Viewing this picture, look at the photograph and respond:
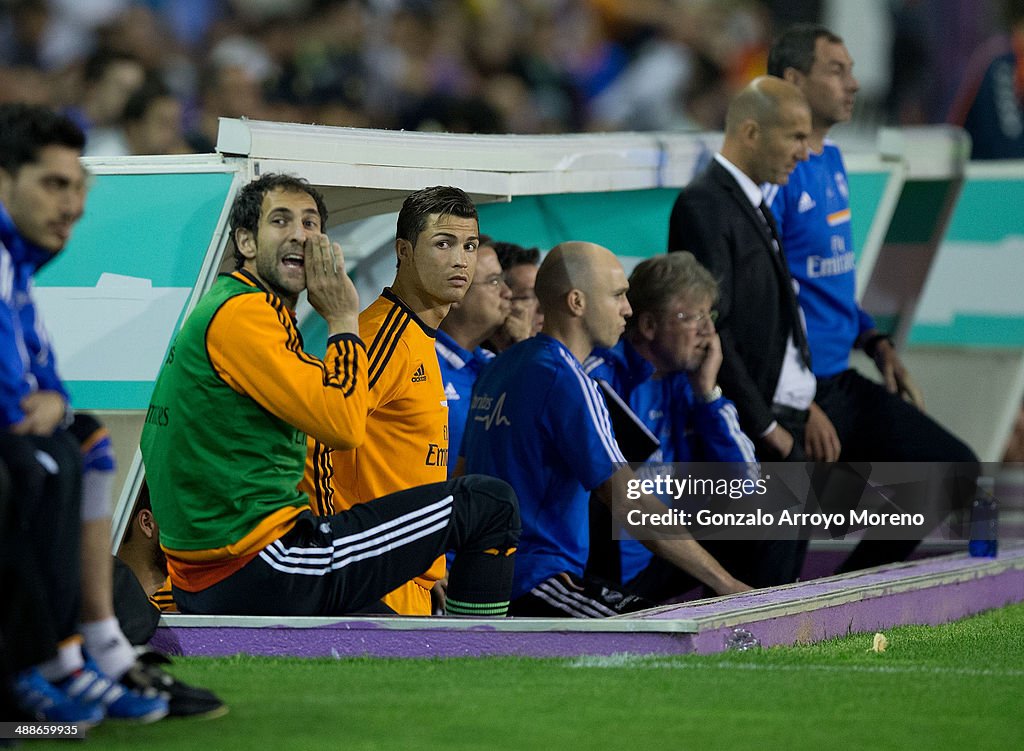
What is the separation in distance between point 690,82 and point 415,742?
12.8m

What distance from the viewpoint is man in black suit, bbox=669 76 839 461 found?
23.1 feet

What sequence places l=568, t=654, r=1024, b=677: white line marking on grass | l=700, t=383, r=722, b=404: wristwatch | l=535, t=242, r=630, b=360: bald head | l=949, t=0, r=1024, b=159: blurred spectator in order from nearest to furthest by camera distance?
l=568, t=654, r=1024, b=677: white line marking on grass → l=535, t=242, r=630, b=360: bald head → l=700, t=383, r=722, b=404: wristwatch → l=949, t=0, r=1024, b=159: blurred spectator

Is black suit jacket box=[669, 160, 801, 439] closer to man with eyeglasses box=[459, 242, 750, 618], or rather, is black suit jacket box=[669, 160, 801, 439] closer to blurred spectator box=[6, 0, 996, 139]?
man with eyeglasses box=[459, 242, 750, 618]

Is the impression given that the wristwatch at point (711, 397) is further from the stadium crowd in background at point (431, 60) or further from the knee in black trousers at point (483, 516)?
the stadium crowd in background at point (431, 60)

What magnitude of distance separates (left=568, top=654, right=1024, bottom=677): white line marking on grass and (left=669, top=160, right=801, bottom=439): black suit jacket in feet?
6.33

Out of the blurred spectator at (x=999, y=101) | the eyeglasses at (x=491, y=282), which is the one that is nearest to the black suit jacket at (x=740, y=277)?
the eyeglasses at (x=491, y=282)

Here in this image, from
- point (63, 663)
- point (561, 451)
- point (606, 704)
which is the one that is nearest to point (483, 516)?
point (561, 451)

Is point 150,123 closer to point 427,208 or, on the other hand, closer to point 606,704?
point 427,208

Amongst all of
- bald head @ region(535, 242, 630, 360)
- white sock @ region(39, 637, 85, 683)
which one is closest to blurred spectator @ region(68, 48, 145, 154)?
bald head @ region(535, 242, 630, 360)

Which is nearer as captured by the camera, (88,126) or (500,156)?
(500,156)

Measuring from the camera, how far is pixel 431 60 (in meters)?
14.8

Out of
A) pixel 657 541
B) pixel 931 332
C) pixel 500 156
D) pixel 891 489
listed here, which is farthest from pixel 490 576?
pixel 931 332

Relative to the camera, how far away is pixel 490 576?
5.38m

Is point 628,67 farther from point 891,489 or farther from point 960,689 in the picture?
point 960,689
